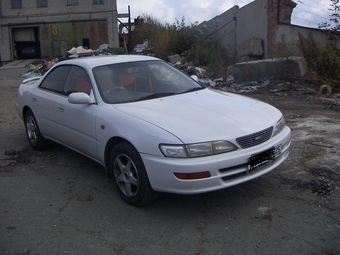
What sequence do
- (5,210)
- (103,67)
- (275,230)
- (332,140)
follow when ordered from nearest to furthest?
(275,230), (5,210), (103,67), (332,140)

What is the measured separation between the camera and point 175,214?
12.8 ft

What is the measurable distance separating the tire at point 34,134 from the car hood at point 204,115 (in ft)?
7.11

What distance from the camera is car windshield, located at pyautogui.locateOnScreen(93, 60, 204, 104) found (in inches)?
183

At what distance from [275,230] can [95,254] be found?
5.11 ft

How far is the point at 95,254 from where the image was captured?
10.7 feet

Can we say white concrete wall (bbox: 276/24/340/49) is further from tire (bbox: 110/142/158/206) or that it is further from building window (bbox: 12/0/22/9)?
building window (bbox: 12/0/22/9)

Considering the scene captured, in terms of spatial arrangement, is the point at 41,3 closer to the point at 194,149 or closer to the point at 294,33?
the point at 294,33

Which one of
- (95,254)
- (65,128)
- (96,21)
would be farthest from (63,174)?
(96,21)

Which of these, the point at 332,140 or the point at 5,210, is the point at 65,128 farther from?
the point at 332,140

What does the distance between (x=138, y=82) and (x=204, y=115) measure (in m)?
1.21

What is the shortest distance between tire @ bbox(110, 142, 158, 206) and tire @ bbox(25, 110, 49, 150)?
2192mm

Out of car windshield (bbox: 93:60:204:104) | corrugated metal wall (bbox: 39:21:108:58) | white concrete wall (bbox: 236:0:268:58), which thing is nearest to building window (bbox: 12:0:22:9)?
corrugated metal wall (bbox: 39:21:108:58)

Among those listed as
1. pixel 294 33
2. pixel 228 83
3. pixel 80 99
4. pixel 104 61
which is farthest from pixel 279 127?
pixel 294 33

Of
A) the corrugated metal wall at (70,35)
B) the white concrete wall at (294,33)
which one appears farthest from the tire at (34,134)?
the corrugated metal wall at (70,35)
